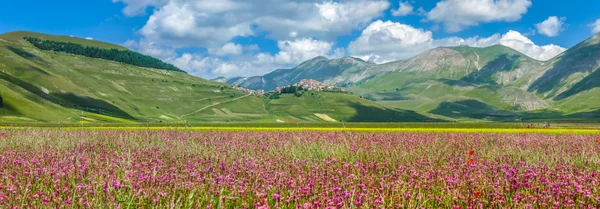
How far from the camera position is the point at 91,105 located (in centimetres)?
18300

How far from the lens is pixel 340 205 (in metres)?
6.50

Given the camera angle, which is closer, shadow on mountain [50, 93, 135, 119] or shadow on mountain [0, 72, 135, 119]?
shadow on mountain [0, 72, 135, 119]

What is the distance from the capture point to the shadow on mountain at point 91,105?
578 ft

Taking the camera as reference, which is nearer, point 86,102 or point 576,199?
point 576,199

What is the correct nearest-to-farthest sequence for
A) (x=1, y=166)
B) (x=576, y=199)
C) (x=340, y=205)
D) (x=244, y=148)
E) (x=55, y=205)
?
1. (x=340, y=205)
2. (x=55, y=205)
3. (x=576, y=199)
4. (x=1, y=166)
5. (x=244, y=148)

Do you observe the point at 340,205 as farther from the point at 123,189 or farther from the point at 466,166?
the point at 466,166

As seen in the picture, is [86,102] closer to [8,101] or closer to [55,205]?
[8,101]

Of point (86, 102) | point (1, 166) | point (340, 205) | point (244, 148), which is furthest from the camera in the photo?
point (86, 102)

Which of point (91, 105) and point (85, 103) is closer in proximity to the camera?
point (91, 105)

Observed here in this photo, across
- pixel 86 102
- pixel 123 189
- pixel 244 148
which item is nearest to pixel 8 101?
pixel 86 102

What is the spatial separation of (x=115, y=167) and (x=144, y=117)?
19211cm

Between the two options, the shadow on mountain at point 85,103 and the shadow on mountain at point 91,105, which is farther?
the shadow on mountain at point 91,105

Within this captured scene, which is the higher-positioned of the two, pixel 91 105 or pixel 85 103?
pixel 85 103

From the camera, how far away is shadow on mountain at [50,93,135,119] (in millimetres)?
176250
